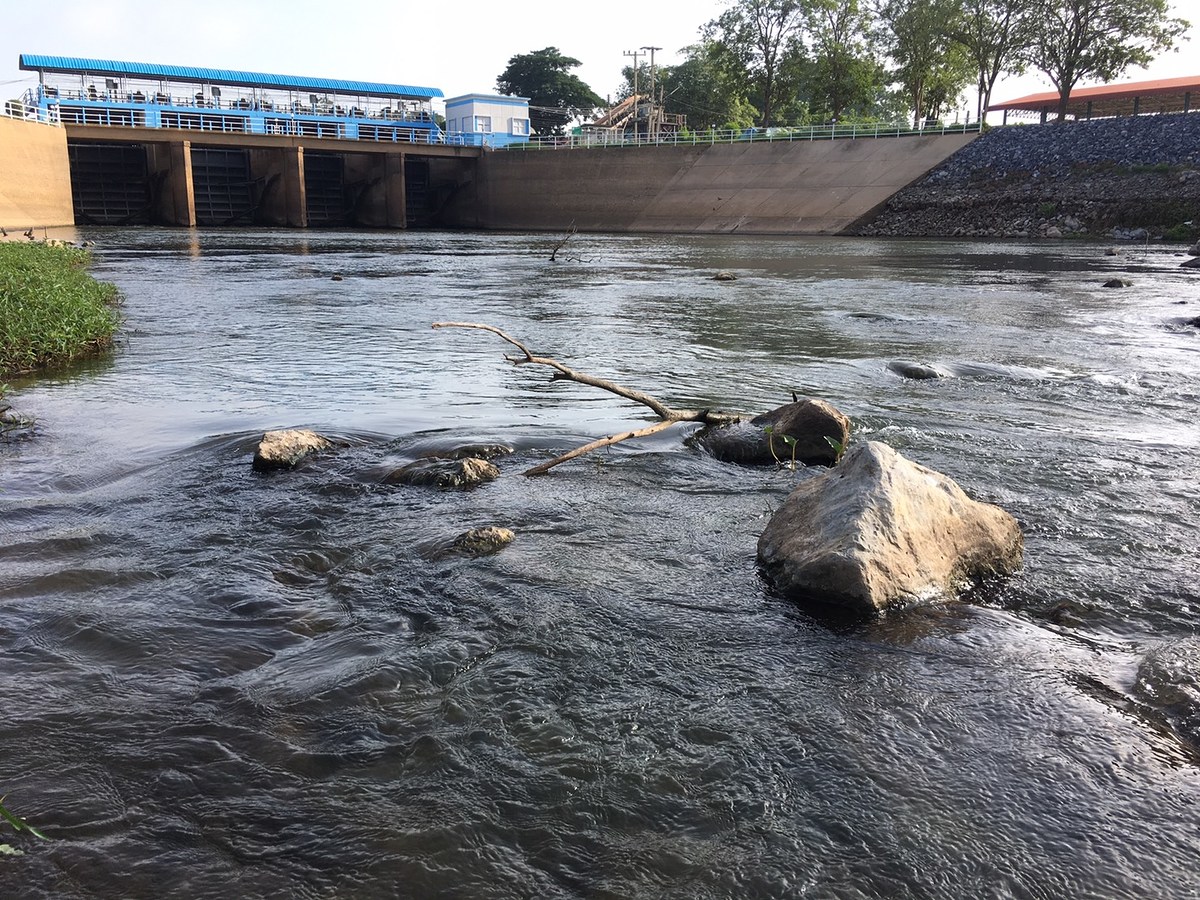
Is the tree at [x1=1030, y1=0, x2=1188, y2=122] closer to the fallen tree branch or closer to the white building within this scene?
the white building

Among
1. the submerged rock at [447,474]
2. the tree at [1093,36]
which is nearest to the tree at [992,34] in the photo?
the tree at [1093,36]

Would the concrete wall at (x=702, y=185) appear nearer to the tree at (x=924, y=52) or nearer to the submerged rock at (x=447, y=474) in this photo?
the tree at (x=924, y=52)

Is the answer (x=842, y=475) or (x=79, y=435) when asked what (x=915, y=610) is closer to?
(x=842, y=475)

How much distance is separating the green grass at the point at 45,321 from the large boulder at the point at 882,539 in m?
9.44

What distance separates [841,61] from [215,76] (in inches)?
1641

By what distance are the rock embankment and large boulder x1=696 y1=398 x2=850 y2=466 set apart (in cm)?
3653

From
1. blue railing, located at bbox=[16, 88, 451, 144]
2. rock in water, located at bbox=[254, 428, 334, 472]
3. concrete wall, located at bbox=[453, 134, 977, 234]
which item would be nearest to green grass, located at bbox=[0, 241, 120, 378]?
rock in water, located at bbox=[254, 428, 334, 472]

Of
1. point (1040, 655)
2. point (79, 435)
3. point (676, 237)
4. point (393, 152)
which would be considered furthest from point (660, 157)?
point (1040, 655)

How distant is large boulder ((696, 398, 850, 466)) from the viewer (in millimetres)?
7387

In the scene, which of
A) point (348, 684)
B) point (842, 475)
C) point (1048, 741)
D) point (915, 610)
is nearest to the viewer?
point (1048, 741)

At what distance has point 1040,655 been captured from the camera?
4336 mm

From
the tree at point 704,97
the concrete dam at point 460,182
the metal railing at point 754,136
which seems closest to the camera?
the concrete dam at point 460,182

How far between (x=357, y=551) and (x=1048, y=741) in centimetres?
374

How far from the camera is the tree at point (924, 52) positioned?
5990 centimetres
